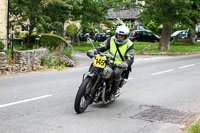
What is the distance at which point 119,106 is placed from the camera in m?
8.18

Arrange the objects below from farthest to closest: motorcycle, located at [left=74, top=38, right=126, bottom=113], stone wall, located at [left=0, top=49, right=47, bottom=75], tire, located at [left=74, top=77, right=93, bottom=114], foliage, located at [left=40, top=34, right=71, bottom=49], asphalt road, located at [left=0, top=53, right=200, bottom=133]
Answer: foliage, located at [left=40, top=34, right=71, bottom=49]
stone wall, located at [left=0, top=49, right=47, bottom=75]
motorcycle, located at [left=74, top=38, right=126, bottom=113]
tire, located at [left=74, top=77, right=93, bottom=114]
asphalt road, located at [left=0, top=53, right=200, bottom=133]

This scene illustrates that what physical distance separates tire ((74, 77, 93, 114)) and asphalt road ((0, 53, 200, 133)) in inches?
5.7

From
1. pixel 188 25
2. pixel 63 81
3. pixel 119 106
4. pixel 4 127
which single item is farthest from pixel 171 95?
pixel 188 25

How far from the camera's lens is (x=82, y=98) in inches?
283

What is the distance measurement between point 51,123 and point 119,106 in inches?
87.4

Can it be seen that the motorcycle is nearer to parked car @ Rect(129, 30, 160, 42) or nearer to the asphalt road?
the asphalt road

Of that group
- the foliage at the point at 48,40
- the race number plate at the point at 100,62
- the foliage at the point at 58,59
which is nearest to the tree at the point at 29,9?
the foliage at the point at 48,40

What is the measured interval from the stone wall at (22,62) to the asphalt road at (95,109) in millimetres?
1966

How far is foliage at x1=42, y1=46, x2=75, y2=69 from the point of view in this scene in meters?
16.4

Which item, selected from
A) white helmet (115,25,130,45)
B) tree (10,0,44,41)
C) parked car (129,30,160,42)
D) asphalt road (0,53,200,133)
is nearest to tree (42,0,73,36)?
tree (10,0,44,41)

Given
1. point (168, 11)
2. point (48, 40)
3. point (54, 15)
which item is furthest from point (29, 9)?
point (168, 11)

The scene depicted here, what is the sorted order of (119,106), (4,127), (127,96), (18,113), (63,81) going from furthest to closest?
(63,81) < (127,96) < (119,106) < (18,113) < (4,127)

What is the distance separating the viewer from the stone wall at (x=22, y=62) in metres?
13.8

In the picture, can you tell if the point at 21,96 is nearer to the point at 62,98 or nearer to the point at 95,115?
the point at 62,98
